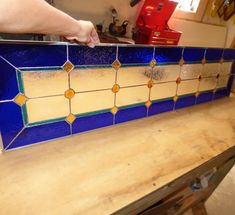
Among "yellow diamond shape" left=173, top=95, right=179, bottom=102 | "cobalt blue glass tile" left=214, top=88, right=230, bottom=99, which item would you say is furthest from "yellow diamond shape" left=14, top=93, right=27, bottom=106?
"cobalt blue glass tile" left=214, top=88, right=230, bottom=99

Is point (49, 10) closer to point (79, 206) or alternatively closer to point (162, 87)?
point (79, 206)

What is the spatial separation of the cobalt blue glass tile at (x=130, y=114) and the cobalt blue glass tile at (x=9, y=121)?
0.31 m

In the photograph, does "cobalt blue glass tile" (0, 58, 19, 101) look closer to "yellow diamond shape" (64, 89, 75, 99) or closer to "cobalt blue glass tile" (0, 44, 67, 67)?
"cobalt blue glass tile" (0, 44, 67, 67)

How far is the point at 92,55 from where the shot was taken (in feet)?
1.74

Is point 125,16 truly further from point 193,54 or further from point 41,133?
point 41,133

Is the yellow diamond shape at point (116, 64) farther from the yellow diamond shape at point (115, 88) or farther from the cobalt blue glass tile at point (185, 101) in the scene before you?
the cobalt blue glass tile at point (185, 101)

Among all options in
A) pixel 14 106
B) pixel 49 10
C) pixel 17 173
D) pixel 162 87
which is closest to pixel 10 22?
pixel 49 10

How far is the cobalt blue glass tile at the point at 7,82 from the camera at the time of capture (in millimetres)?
429

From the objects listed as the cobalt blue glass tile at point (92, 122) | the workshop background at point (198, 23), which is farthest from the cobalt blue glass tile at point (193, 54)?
the workshop background at point (198, 23)

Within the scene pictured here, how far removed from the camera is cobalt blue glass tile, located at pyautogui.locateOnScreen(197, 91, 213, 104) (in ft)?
2.89

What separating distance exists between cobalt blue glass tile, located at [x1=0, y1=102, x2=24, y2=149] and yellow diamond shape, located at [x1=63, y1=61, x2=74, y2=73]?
157 mm

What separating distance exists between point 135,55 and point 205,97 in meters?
0.49

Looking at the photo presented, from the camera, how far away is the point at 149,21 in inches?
50.8

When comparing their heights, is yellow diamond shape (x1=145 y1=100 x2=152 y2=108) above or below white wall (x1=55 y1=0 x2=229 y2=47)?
below
